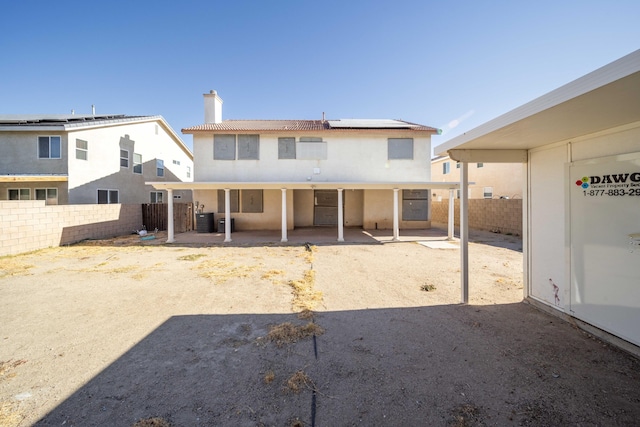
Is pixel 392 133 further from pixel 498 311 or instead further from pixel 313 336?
pixel 313 336

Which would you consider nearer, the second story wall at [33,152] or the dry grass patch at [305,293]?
the dry grass patch at [305,293]

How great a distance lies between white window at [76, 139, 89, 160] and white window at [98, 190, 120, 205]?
1.90 meters

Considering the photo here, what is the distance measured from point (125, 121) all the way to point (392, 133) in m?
15.6

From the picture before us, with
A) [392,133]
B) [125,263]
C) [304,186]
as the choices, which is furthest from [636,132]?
[392,133]

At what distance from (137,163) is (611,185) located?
21.0 metres

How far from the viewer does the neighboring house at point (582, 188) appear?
8.88 feet

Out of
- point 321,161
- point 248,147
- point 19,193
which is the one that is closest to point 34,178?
point 19,193

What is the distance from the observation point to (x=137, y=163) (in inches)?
681

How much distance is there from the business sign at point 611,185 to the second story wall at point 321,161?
11.1m

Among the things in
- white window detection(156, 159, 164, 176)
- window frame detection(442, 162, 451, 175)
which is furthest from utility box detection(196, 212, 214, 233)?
window frame detection(442, 162, 451, 175)

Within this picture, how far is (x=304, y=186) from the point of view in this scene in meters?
11.7

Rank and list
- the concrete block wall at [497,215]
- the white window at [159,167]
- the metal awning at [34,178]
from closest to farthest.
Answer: the metal awning at [34,178], the concrete block wall at [497,215], the white window at [159,167]

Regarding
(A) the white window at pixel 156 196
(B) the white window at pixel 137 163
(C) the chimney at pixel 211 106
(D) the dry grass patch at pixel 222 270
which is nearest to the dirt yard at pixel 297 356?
(D) the dry grass patch at pixel 222 270

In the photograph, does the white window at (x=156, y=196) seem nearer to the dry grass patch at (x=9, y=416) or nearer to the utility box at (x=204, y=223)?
the utility box at (x=204, y=223)
